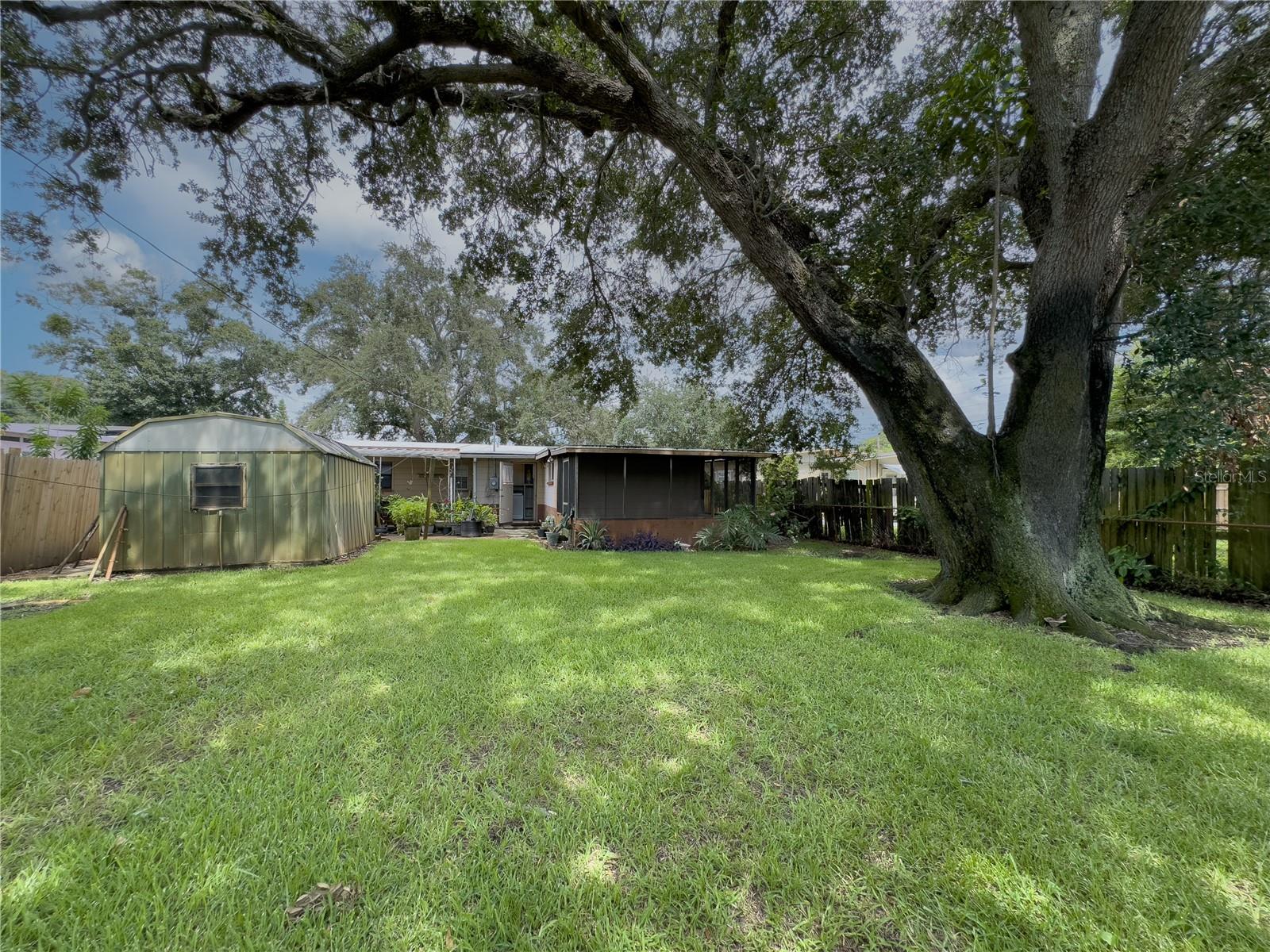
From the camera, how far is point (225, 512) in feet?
25.5

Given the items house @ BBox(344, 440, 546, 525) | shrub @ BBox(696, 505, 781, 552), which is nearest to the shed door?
house @ BBox(344, 440, 546, 525)

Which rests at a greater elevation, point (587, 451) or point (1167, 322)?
point (1167, 322)

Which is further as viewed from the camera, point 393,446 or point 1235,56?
point 393,446

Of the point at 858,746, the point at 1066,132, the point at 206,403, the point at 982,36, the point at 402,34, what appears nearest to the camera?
the point at 858,746

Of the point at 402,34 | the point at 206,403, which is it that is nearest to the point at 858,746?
the point at 402,34

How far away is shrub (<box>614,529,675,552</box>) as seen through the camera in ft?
36.6

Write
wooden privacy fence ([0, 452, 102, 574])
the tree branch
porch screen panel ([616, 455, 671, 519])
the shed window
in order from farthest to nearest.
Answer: porch screen panel ([616, 455, 671, 519])
the shed window
wooden privacy fence ([0, 452, 102, 574])
the tree branch

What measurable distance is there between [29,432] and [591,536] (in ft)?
51.8

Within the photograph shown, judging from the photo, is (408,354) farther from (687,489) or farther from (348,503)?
(687,489)

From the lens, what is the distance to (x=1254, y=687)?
9.95ft

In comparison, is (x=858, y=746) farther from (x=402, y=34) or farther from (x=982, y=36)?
(x=982, y=36)

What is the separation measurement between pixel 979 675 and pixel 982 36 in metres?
7.82

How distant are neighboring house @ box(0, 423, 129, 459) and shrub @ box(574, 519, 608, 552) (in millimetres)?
→ 11472

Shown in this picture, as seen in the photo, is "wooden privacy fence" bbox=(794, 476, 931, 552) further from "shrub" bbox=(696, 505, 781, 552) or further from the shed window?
the shed window
